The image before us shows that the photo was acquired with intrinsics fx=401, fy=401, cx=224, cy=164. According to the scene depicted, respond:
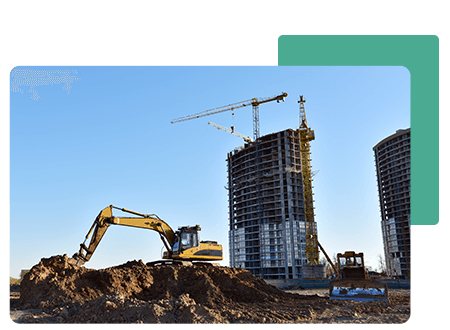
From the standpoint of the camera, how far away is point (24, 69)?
10.1 metres

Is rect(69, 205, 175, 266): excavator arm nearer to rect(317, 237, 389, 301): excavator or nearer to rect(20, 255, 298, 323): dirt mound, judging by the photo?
rect(20, 255, 298, 323): dirt mound

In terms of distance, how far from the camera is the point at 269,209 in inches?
2063

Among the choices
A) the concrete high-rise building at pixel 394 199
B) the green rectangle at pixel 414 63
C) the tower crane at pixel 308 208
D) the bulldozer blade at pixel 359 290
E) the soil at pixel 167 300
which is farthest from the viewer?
the tower crane at pixel 308 208

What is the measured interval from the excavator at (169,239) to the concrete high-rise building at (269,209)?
3383 cm

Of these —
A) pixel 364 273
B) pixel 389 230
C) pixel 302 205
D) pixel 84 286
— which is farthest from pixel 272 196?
pixel 84 286

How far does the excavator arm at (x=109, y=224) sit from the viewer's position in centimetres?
1358

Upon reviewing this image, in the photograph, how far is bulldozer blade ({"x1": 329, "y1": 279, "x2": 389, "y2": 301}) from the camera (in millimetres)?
13094

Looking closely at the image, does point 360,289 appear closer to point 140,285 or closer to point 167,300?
point 167,300

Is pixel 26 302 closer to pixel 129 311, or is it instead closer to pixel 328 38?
pixel 129 311

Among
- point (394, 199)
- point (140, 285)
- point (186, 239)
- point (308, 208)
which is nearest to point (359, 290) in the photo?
point (186, 239)

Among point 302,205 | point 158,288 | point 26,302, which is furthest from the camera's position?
point 302,205

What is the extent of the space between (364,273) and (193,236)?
647 cm

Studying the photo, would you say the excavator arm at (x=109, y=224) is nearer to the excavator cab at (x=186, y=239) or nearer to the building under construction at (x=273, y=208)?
the excavator cab at (x=186, y=239)

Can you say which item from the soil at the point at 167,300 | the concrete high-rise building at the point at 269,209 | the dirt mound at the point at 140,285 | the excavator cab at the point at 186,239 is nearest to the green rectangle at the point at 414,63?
the soil at the point at 167,300
